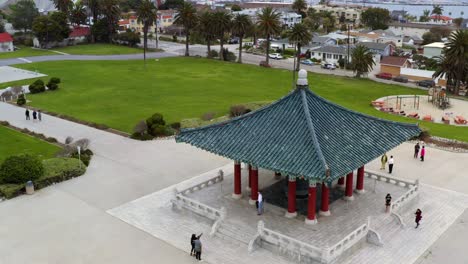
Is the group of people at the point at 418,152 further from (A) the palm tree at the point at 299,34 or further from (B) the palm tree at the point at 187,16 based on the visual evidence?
(B) the palm tree at the point at 187,16

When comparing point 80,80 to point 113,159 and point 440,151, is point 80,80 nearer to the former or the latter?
point 113,159

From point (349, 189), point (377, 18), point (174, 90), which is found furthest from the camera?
point (377, 18)

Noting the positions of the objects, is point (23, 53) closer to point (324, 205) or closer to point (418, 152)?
point (418, 152)

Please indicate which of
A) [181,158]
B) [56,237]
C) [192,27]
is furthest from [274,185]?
[192,27]

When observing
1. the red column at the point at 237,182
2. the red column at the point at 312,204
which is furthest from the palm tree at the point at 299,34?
the red column at the point at 312,204

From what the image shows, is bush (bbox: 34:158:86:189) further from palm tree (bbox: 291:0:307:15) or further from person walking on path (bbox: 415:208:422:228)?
palm tree (bbox: 291:0:307:15)

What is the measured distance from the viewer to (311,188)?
90.8ft

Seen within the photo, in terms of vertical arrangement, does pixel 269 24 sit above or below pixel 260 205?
above

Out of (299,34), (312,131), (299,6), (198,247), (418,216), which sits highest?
(299,6)

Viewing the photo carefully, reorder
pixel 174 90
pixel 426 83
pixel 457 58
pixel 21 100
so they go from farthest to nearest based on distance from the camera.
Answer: pixel 426 83
pixel 457 58
pixel 174 90
pixel 21 100

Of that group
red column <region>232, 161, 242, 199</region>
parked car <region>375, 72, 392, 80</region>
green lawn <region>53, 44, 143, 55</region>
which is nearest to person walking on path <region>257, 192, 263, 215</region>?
red column <region>232, 161, 242, 199</region>

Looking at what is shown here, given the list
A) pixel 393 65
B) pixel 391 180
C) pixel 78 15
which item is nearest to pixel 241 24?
pixel 393 65

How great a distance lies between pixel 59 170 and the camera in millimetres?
38031

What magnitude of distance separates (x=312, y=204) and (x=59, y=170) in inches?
832
